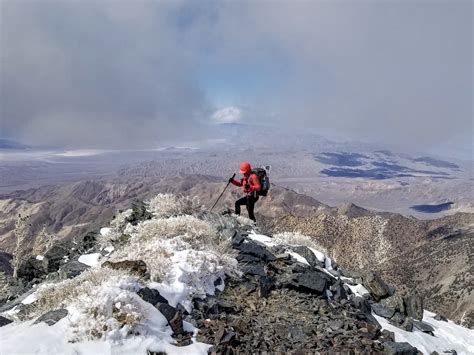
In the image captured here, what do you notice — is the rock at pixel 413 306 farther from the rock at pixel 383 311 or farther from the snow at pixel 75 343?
the snow at pixel 75 343

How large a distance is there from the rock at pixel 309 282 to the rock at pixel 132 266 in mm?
4183

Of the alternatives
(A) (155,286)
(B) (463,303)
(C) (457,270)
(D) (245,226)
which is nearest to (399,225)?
(C) (457,270)

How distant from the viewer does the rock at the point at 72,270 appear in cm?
1345

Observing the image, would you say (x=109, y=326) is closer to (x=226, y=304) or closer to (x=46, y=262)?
(x=226, y=304)

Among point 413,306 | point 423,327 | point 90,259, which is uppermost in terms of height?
point 90,259

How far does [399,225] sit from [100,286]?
5431 inches

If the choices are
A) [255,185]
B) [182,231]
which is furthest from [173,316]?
[255,185]

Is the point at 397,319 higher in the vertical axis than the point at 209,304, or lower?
lower

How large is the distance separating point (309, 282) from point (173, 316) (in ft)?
15.2

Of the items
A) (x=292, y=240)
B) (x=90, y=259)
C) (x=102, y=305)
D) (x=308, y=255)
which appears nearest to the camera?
(x=102, y=305)

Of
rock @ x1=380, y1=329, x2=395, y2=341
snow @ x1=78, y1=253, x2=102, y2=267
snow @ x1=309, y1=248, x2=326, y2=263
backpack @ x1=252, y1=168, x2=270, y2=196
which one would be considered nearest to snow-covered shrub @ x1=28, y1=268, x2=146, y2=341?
snow @ x1=78, y1=253, x2=102, y2=267

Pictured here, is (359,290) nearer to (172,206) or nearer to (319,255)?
(319,255)

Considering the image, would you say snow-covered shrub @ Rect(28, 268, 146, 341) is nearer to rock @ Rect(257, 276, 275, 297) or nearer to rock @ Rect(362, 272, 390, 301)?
rock @ Rect(257, 276, 275, 297)

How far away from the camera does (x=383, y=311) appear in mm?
14031
